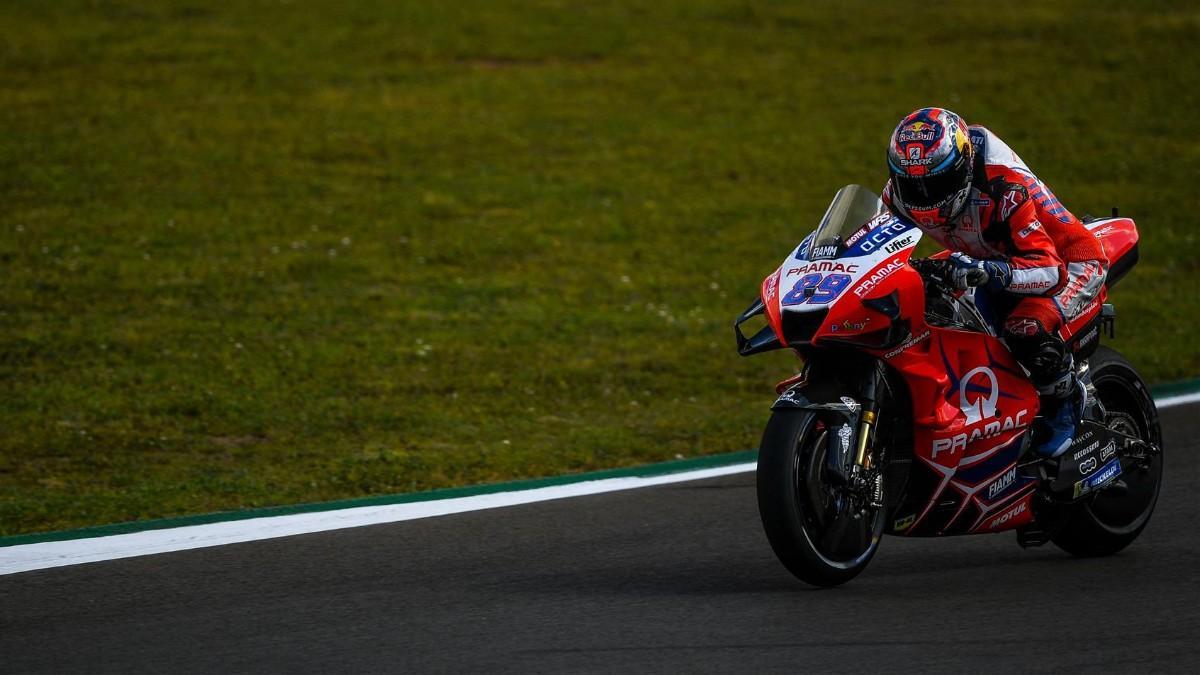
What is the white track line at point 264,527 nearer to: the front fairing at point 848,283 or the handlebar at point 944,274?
the front fairing at point 848,283

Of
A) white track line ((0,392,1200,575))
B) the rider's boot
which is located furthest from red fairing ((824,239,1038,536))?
white track line ((0,392,1200,575))

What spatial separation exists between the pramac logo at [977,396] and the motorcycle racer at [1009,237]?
7.2 inches

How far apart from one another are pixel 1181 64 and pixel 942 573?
17.4 meters

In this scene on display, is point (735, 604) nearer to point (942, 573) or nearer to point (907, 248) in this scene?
point (942, 573)

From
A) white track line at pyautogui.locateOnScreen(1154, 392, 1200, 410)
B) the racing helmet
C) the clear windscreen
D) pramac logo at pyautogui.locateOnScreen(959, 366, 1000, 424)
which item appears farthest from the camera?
white track line at pyautogui.locateOnScreen(1154, 392, 1200, 410)

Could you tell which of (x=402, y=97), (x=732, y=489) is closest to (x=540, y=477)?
(x=732, y=489)

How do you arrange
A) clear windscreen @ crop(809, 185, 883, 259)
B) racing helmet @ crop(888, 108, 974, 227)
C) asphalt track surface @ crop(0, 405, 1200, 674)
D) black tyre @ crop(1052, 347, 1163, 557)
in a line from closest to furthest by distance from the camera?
asphalt track surface @ crop(0, 405, 1200, 674) < clear windscreen @ crop(809, 185, 883, 259) < racing helmet @ crop(888, 108, 974, 227) < black tyre @ crop(1052, 347, 1163, 557)

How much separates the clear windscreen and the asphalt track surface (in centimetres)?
129

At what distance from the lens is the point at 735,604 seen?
19.2ft

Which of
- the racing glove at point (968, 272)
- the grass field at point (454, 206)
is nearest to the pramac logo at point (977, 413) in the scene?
the racing glove at point (968, 272)

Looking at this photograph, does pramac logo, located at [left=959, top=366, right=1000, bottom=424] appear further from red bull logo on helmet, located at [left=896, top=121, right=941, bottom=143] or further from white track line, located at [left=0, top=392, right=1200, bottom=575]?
white track line, located at [left=0, top=392, right=1200, bottom=575]

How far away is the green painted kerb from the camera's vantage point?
6.87 m

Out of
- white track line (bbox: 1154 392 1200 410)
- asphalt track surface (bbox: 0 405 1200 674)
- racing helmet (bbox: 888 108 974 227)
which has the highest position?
racing helmet (bbox: 888 108 974 227)

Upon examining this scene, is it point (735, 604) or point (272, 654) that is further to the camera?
point (735, 604)
